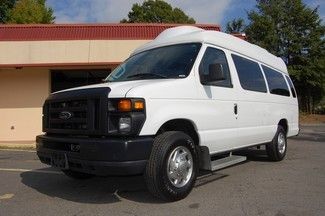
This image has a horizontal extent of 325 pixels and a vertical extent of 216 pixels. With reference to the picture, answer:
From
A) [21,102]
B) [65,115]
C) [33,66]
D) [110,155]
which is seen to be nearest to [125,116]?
[110,155]

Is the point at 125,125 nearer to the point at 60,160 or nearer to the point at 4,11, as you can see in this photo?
the point at 60,160

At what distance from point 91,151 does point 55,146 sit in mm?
917

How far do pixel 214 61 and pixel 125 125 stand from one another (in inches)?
89.5

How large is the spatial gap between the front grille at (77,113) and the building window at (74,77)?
1165 centimetres

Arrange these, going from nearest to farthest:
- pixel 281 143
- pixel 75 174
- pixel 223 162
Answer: pixel 223 162
pixel 75 174
pixel 281 143

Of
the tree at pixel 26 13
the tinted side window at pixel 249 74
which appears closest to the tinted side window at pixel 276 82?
the tinted side window at pixel 249 74

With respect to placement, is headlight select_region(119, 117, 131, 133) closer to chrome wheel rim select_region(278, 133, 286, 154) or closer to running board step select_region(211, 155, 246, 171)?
running board step select_region(211, 155, 246, 171)

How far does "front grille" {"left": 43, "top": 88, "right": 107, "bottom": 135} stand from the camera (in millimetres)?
5992

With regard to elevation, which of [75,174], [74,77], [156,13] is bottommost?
[75,174]

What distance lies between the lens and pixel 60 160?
640 cm

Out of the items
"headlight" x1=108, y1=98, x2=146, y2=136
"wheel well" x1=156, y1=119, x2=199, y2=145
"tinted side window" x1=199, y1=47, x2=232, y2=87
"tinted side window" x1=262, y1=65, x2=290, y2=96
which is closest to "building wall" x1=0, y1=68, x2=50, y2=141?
"tinted side window" x1=262, y1=65, x2=290, y2=96

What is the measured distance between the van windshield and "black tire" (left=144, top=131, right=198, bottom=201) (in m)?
0.98

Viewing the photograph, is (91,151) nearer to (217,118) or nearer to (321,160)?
(217,118)

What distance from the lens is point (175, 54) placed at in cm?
727
